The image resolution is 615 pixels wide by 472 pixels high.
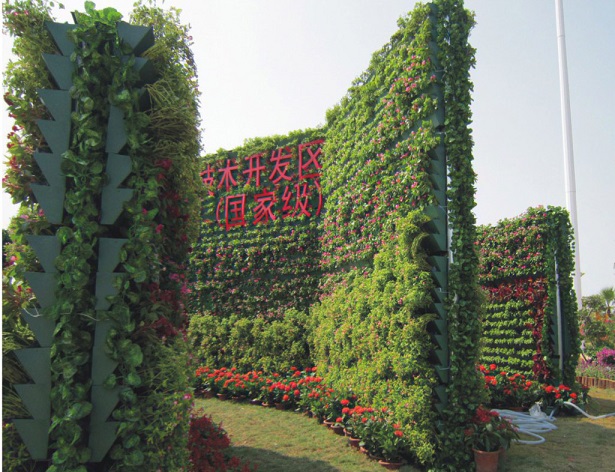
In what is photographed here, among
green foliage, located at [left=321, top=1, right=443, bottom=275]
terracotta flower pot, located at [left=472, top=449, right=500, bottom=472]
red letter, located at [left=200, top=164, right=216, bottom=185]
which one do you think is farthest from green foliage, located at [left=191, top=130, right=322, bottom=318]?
terracotta flower pot, located at [left=472, top=449, right=500, bottom=472]

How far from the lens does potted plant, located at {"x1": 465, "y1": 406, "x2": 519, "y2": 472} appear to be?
12.6 ft

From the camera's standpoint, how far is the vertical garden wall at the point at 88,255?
7.47ft

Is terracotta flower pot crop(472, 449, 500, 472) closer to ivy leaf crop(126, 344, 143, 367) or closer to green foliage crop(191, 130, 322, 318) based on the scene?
ivy leaf crop(126, 344, 143, 367)

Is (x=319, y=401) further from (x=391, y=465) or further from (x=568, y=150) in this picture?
(x=568, y=150)

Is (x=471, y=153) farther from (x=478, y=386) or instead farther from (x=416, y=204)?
(x=478, y=386)

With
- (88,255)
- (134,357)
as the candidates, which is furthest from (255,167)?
(134,357)

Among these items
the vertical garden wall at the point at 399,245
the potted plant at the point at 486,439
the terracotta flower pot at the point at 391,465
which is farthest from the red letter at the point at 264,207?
the potted plant at the point at 486,439

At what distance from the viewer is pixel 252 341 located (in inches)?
313

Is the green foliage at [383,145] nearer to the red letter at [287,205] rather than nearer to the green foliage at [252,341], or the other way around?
the red letter at [287,205]

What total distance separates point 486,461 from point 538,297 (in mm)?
3806

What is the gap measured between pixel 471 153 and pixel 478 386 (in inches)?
87.0

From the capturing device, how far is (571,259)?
23.0ft

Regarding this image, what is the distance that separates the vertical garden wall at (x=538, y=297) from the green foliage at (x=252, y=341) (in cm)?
302

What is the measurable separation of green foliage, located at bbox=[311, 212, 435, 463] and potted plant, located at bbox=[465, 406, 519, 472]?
0.38 metres
